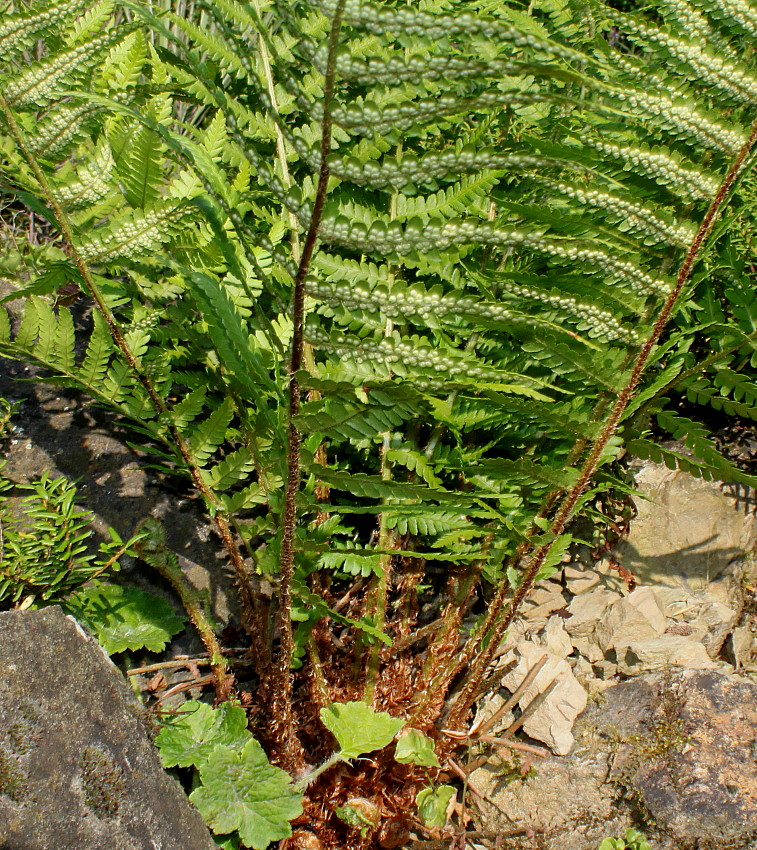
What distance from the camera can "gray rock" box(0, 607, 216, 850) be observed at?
153cm

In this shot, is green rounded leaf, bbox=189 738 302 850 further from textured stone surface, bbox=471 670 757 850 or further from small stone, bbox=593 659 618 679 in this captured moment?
small stone, bbox=593 659 618 679

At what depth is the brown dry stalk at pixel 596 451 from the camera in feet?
4.72

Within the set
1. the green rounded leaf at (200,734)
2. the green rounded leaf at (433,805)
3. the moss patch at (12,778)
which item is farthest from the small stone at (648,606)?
the moss patch at (12,778)

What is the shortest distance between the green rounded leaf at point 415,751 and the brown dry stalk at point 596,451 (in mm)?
176

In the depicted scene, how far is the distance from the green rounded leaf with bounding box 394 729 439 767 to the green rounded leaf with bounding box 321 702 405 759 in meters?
0.12

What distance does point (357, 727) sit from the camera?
1802mm

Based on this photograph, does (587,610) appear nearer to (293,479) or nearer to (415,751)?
(415,751)

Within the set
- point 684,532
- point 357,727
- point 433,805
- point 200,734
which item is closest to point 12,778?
point 200,734

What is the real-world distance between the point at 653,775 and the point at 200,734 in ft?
4.05

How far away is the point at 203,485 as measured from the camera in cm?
192

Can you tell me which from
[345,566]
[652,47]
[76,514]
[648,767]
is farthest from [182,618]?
[652,47]

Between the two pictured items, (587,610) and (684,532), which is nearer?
(587,610)

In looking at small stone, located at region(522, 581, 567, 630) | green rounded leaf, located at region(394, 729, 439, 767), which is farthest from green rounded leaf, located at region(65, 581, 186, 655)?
small stone, located at region(522, 581, 567, 630)

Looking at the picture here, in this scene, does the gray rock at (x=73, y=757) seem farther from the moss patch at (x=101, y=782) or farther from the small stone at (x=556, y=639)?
the small stone at (x=556, y=639)
